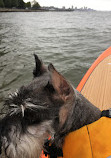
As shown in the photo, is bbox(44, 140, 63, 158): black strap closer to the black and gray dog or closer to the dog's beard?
the black and gray dog

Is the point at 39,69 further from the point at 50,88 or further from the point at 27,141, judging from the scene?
the point at 27,141

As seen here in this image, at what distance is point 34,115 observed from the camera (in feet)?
6.57

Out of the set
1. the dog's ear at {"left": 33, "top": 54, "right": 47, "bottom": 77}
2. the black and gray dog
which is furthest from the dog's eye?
the dog's ear at {"left": 33, "top": 54, "right": 47, "bottom": 77}

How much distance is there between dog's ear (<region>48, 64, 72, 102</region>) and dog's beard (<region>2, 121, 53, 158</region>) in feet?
1.41

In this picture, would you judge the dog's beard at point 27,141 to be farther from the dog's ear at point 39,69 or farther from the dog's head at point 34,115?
the dog's ear at point 39,69

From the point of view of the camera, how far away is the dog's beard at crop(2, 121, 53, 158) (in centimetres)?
196

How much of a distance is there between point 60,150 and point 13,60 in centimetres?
725

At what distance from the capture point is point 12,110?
201 centimetres

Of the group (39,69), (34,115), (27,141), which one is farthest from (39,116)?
(39,69)

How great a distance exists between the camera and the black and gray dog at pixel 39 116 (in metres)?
1.97

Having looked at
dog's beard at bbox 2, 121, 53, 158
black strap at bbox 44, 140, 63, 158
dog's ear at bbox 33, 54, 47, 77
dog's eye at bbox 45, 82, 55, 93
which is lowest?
black strap at bbox 44, 140, 63, 158

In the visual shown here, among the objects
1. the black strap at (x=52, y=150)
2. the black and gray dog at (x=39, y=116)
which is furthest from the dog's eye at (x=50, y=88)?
the black strap at (x=52, y=150)

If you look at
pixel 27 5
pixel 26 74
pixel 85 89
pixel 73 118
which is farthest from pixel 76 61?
pixel 27 5

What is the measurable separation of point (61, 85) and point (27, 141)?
90 cm
